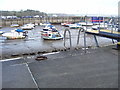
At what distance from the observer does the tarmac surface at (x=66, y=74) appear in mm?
6289

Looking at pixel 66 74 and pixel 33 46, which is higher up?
pixel 33 46

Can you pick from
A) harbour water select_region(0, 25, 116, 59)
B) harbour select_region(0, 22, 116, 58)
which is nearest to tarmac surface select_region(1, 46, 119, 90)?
harbour select_region(0, 22, 116, 58)

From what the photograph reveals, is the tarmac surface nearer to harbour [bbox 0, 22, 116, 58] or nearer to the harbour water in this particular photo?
harbour [bbox 0, 22, 116, 58]

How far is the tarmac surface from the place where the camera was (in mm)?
6289

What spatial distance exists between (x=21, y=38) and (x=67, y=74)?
59.7ft

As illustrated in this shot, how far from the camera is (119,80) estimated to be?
21.4 feet

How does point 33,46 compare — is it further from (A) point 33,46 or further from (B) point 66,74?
(B) point 66,74

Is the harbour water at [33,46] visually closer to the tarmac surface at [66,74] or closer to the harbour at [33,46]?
the harbour at [33,46]

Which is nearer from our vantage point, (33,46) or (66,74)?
(66,74)

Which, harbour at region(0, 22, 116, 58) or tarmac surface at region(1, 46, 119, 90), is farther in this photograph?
harbour at region(0, 22, 116, 58)

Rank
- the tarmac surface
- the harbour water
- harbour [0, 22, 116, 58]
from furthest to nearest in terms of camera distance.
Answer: the harbour water
harbour [0, 22, 116, 58]
the tarmac surface

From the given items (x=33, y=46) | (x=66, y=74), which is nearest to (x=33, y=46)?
(x=33, y=46)

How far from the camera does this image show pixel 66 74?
7320 mm

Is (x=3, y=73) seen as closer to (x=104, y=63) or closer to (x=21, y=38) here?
(x=104, y=63)
